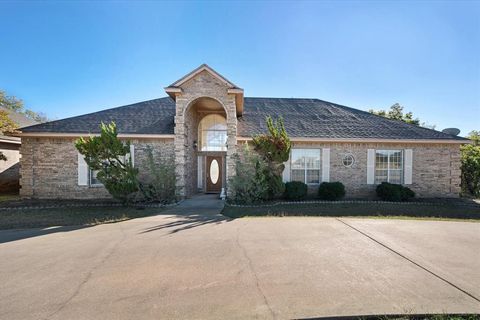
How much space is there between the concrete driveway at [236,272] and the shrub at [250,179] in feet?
12.3

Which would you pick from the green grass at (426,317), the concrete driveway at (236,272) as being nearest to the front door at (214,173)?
the concrete driveway at (236,272)

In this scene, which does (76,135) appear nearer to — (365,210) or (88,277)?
(88,277)

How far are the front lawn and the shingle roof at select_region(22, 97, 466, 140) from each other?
12.5 ft

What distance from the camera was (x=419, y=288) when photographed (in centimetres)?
334

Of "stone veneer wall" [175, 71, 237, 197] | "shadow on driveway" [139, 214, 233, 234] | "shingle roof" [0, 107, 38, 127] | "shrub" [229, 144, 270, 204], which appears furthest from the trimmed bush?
"shingle roof" [0, 107, 38, 127]

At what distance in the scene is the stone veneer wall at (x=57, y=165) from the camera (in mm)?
11141

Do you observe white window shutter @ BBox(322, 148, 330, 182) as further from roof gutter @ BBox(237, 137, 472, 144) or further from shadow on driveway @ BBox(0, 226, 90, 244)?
shadow on driveway @ BBox(0, 226, 90, 244)

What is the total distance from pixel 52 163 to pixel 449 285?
15293 mm

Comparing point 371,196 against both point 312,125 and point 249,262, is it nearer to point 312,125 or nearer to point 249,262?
point 312,125

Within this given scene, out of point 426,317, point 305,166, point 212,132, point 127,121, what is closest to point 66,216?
point 127,121

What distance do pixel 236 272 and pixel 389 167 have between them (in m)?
12.0

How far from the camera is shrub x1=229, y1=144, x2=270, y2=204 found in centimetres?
1009

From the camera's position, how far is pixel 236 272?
12.5ft

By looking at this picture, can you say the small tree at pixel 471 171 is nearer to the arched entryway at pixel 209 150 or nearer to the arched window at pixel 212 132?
the arched entryway at pixel 209 150
